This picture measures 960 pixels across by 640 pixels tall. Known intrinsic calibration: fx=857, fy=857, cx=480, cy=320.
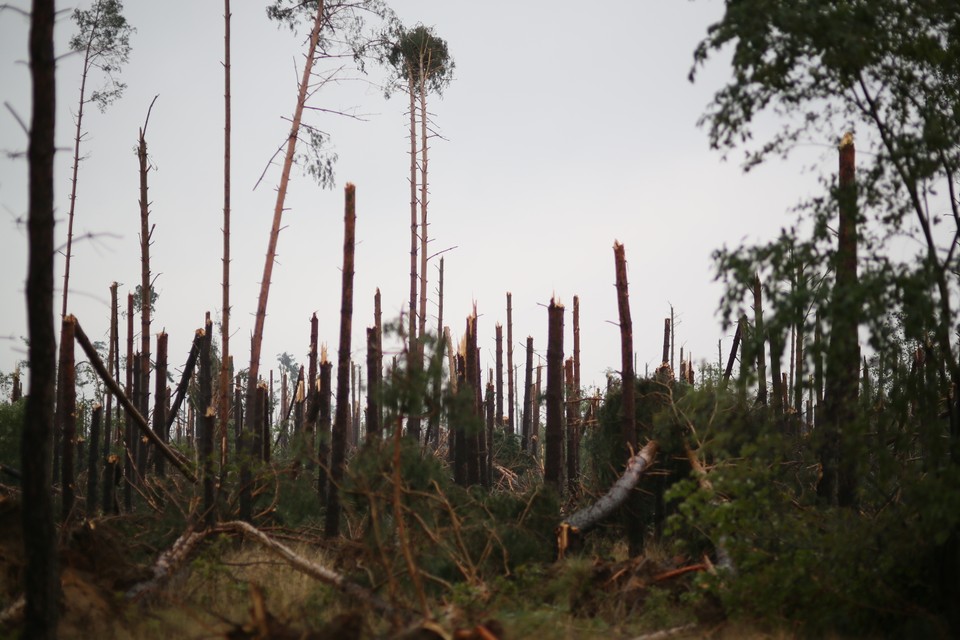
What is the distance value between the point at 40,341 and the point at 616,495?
A: 26.2 ft

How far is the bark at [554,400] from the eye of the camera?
13.2 m

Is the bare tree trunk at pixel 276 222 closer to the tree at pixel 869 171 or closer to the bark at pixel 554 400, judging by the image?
the bark at pixel 554 400

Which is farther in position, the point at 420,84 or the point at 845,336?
the point at 420,84

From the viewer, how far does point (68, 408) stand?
34.0 feet

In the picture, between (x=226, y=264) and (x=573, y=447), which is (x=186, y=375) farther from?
(x=573, y=447)

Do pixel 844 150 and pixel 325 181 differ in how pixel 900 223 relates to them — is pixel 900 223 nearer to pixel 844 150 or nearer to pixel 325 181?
pixel 844 150

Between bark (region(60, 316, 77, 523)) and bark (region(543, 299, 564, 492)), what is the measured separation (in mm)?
6506

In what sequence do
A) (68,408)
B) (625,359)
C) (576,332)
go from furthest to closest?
(576,332)
(625,359)
(68,408)

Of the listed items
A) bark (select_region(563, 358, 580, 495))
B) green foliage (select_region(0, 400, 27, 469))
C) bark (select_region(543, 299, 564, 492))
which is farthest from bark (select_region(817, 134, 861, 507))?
green foliage (select_region(0, 400, 27, 469))

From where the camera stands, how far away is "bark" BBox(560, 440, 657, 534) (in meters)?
11.9

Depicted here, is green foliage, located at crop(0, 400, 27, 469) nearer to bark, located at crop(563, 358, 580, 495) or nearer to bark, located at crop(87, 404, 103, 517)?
bark, located at crop(87, 404, 103, 517)

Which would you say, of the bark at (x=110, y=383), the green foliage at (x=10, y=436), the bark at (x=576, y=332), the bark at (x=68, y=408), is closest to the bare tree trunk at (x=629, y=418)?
the bark at (x=110, y=383)

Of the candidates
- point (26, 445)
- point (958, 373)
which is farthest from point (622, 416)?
point (26, 445)

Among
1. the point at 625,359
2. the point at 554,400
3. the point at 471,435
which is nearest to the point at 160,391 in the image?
the point at 471,435
